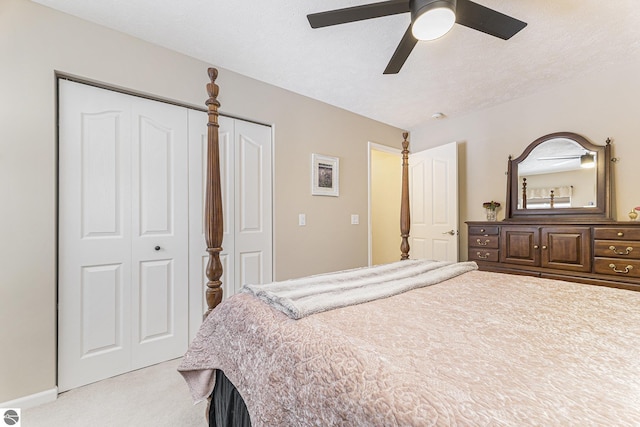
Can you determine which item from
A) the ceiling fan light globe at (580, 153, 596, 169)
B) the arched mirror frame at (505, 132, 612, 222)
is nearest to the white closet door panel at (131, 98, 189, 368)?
the arched mirror frame at (505, 132, 612, 222)

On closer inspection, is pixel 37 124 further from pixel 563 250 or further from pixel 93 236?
pixel 563 250

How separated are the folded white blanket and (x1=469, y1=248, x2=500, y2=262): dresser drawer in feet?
4.29

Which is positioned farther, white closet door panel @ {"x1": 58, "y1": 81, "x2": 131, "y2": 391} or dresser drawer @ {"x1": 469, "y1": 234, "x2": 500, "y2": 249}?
dresser drawer @ {"x1": 469, "y1": 234, "x2": 500, "y2": 249}

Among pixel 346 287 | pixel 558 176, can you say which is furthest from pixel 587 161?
pixel 346 287

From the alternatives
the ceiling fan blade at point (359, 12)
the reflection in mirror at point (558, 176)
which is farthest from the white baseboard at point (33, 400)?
the reflection in mirror at point (558, 176)

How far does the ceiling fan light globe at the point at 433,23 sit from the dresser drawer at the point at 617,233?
2093 mm

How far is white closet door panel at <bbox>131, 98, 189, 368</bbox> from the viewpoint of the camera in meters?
2.04

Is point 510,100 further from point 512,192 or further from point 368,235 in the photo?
point 368,235

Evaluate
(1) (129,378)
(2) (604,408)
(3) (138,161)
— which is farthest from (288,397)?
(3) (138,161)

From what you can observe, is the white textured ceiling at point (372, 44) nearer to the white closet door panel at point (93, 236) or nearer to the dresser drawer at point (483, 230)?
the white closet door panel at point (93, 236)

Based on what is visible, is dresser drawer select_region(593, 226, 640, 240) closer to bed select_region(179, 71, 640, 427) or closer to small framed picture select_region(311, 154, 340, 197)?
bed select_region(179, 71, 640, 427)

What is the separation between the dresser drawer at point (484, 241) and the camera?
282 cm

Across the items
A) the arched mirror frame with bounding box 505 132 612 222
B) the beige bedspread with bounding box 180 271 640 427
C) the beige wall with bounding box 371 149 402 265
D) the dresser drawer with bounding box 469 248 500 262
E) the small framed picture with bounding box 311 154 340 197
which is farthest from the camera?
the beige wall with bounding box 371 149 402 265

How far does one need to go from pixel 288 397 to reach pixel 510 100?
364 centimetres
